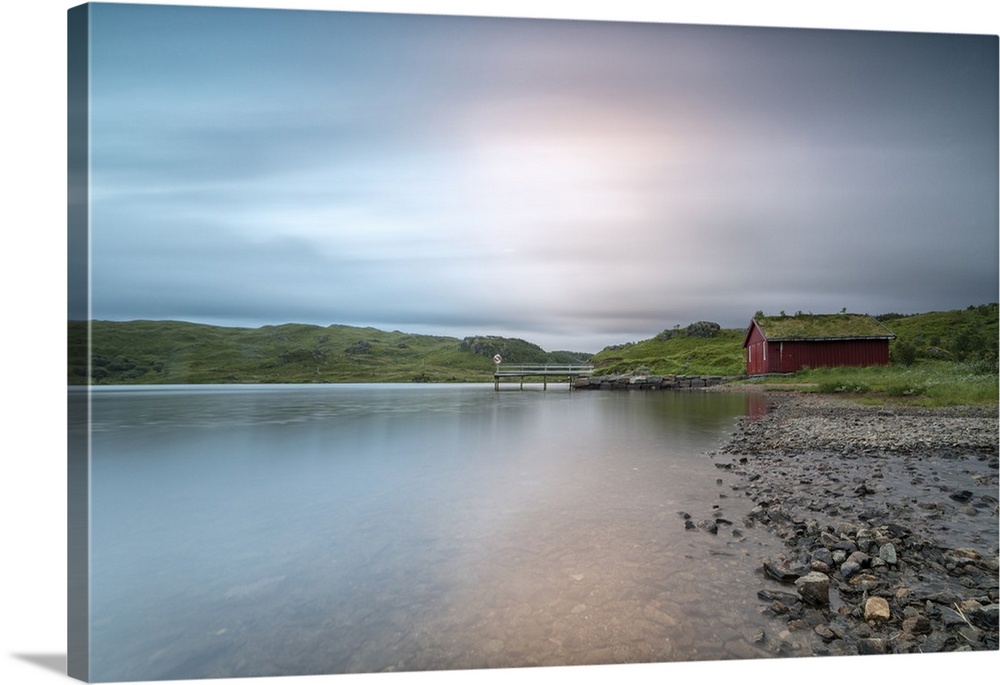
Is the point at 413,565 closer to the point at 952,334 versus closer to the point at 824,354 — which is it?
the point at 952,334

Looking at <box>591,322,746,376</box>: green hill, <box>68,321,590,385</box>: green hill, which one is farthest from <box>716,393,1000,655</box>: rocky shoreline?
<box>68,321,590,385</box>: green hill

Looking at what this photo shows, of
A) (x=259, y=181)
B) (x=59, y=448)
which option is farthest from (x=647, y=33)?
(x=59, y=448)

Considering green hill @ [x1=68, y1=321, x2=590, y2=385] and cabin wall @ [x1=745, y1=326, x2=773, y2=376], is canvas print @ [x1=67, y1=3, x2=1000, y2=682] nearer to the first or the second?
green hill @ [x1=68, y1=321, x2=590, y2=385]

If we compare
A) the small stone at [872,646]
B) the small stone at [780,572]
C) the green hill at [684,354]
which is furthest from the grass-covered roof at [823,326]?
the small stone at [872,646]

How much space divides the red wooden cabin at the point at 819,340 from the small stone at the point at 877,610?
347 cm

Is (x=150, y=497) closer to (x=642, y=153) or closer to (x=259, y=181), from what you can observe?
(x=259, y=181)

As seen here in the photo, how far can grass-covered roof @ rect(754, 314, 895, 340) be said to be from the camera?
5484mm

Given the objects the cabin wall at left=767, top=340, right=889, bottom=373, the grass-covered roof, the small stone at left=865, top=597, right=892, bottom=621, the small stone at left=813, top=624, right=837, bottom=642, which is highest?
the grass-covered roof

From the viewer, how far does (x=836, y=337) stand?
629 centimetres

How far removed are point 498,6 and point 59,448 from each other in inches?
152

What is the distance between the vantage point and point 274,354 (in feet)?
73.2

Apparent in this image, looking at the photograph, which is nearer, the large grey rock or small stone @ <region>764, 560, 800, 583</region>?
the large grey rock

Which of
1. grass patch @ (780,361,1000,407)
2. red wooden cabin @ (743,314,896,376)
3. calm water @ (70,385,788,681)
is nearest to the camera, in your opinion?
calm water @ (70,385,788,681)

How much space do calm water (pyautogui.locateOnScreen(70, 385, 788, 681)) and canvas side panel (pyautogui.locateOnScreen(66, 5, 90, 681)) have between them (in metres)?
0.13
